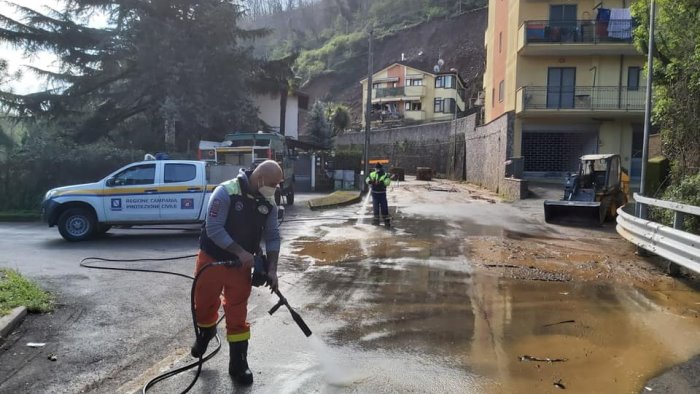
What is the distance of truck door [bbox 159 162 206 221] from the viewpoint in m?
12.7

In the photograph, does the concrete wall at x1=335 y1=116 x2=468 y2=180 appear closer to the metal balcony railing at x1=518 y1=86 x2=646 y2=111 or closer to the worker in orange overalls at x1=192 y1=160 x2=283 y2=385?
the metal balcony railing at x1=518 y1=86 x2=646 y2=111

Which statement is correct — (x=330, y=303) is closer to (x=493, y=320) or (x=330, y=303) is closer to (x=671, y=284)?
(x=493, y=320)

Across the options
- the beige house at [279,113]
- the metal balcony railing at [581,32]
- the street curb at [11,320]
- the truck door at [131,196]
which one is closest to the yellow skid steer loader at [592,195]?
the truck door at [131,196]

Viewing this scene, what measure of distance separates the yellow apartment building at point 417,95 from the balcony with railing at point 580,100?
37.8m

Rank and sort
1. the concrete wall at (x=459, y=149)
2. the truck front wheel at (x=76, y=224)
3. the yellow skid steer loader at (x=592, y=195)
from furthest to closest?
the concrete wall at (x=459, y=149) < the yellow skid steer loader at (x=592, y=195) < the truck front wheel at (x=76, y=224)

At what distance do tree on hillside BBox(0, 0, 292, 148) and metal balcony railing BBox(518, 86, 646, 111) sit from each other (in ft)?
51.6

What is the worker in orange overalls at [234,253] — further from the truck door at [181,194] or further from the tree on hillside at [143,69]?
the tree on hillside at [143,69]

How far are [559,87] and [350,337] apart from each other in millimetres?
28688

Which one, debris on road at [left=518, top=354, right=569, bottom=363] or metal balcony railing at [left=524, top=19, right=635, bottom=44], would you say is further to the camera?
metal balcony railing at [left=524, top=19, right=635, bottom=44]

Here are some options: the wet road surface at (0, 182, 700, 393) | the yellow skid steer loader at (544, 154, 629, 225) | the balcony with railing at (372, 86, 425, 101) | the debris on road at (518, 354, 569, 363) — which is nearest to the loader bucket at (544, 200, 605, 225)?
the yellow skid steer loader at (544, 154, 629, 225)

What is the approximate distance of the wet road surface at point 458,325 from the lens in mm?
4508

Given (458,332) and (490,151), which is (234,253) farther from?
(490,151)

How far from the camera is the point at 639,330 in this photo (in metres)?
5.84

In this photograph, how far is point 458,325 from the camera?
600cm
